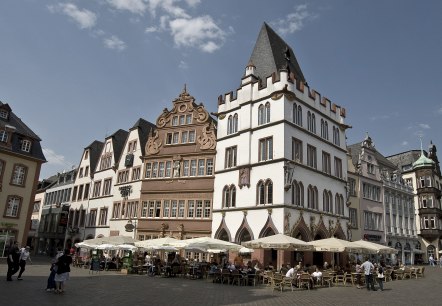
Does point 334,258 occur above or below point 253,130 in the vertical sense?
below

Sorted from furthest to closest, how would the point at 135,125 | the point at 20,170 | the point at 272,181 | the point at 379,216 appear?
the point at 379,216 < the point at 135,125 < the point at 20,170 < the point at 272,181

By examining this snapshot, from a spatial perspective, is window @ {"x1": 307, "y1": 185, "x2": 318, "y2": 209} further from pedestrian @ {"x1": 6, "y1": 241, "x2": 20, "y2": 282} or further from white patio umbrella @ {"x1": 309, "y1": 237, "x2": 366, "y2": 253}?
pedestrian @ {"x1": 6, "y1": 241, "x2": 20, "y2": 282}

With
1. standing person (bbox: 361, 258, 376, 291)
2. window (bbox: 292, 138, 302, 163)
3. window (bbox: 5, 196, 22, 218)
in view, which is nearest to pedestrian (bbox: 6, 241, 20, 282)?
standing person (bbox: 361, 258, 376, 291)

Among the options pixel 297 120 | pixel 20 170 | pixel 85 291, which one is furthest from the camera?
pixel 20 170

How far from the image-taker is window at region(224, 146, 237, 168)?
33.7 metres

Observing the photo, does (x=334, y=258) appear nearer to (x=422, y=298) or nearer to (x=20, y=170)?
(x=422, y=298)

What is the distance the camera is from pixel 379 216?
49250 millimetres

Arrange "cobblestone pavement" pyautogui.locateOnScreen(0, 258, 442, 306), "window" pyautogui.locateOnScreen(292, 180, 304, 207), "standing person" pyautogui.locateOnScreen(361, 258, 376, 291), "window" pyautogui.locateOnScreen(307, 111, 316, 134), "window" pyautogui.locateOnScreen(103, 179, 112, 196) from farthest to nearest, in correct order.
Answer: "window" pyautogui.locateOnScreen(103, 179, 112, 196)
"window" pyautogui.locateOnScreen(307, 111, 316, 134)
"window" pyautogui.locateOnScreen(292, 180, 304, 207)
"standing person" pyautogui.locateOnScreen(361, 258, 376, 291)
"cobblestone pavement" pyautogui.locateOnScreen(0, 258, 442, 306)

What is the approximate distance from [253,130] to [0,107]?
27.7 m

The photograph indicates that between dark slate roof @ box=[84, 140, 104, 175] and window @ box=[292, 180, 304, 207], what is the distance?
3153 centimetres

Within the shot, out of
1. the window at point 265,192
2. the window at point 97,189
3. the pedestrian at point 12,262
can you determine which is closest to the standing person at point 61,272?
the pedestrian at point 12,262

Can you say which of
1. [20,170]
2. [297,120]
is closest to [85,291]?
[297,120]

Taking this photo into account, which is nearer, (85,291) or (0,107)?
(85,291)

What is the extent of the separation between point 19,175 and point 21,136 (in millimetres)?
4276
